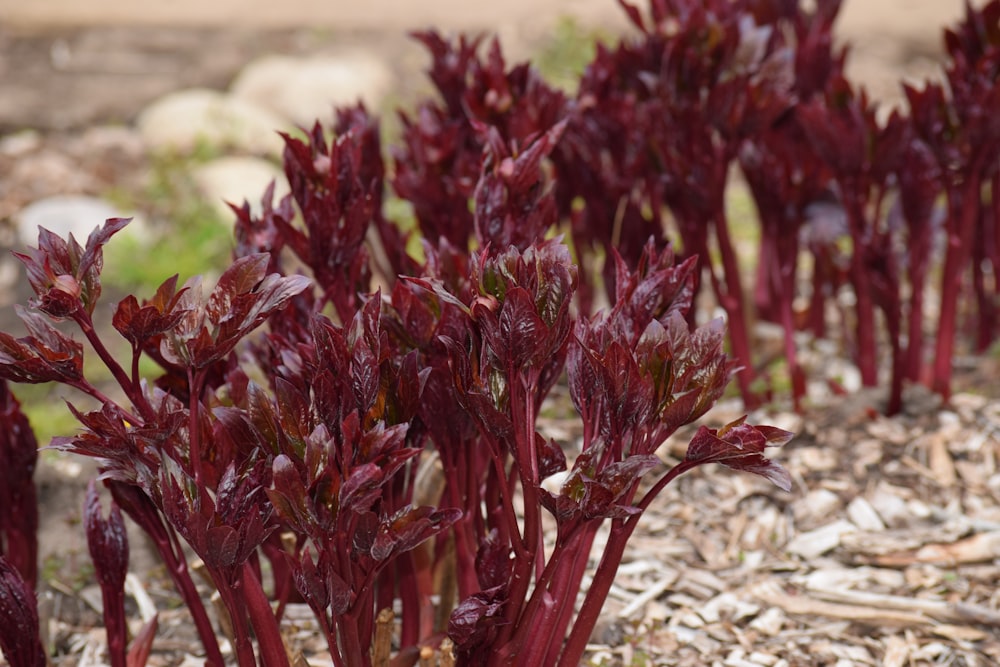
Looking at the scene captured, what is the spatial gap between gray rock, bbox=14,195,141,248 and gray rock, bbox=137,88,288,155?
0.97 m

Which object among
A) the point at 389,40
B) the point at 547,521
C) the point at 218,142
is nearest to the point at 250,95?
the point at 218,142

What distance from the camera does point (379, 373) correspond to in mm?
1583

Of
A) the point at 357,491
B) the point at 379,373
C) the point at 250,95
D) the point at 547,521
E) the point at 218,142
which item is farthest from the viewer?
the point at 250,95

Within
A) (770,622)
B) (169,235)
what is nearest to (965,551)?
(770,622)

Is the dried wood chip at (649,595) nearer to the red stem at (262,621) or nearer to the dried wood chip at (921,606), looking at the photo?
the dried wood chip at (921,606)

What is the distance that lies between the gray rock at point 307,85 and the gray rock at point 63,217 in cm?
192

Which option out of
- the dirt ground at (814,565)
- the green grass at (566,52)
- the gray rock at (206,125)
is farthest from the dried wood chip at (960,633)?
the green grass at (566,52)

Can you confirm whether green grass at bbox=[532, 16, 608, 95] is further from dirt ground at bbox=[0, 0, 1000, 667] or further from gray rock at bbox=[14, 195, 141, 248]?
dirt ground at bbox=[0, 0, 1000, 667]

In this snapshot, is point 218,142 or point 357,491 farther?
point 218,142

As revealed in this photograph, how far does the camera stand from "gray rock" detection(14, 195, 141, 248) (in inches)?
204

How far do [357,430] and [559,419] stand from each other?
5.82 feet

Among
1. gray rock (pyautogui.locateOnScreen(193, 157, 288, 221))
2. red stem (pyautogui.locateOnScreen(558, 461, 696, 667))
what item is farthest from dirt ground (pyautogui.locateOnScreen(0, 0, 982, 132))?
red stem (pyautogui.locateOnScreen(558, 461, 696, 667))

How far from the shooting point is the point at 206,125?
21.7ft

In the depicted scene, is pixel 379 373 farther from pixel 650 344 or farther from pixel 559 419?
pixel 559 419
